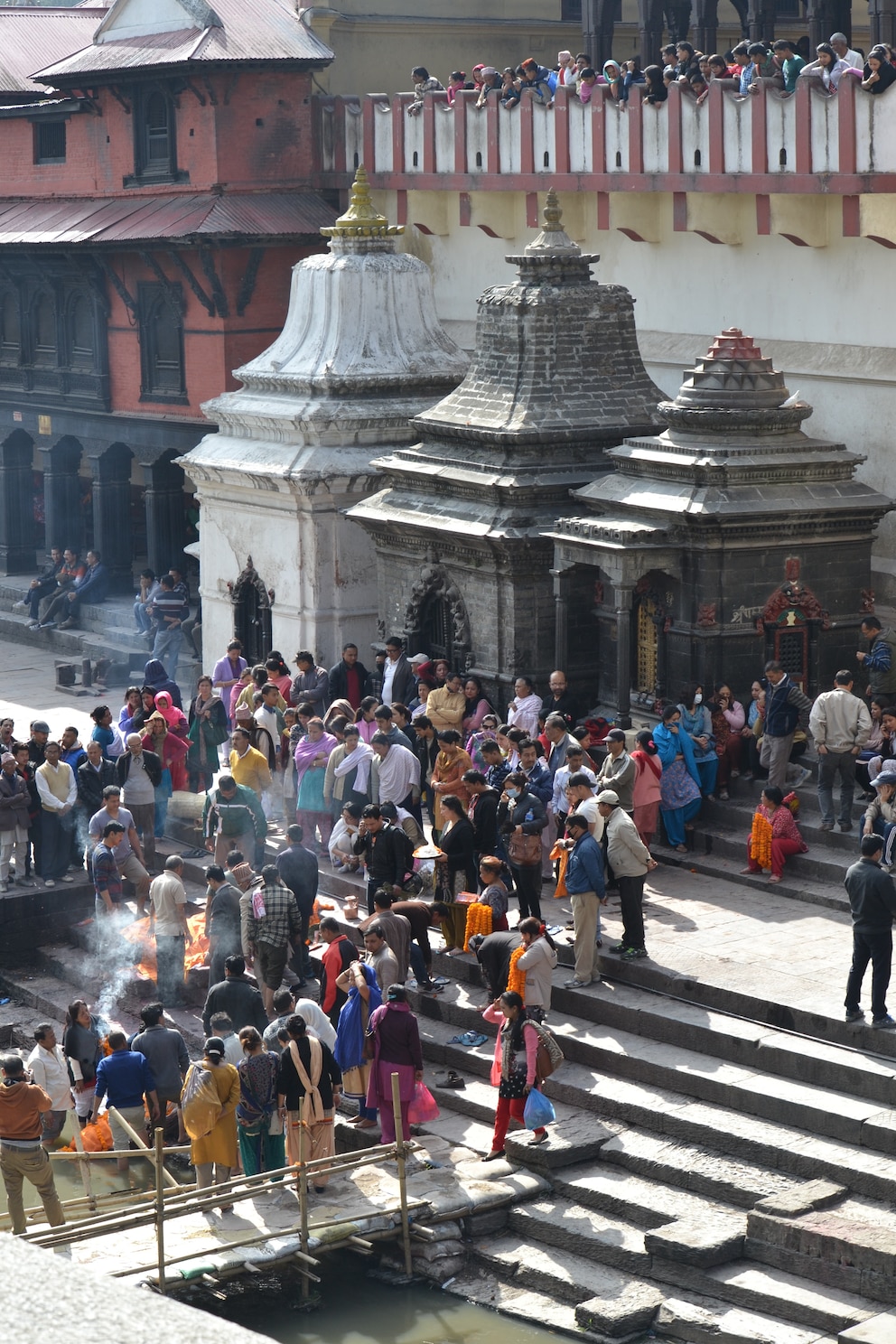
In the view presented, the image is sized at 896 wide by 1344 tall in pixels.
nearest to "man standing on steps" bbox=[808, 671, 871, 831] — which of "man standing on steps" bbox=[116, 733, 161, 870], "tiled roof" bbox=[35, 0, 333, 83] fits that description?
"man standing on steps" bbox=[116, 733, 161, 870]

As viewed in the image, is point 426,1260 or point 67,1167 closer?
point 426,1260

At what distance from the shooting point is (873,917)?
1044 cm

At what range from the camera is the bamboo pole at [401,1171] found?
399 inches

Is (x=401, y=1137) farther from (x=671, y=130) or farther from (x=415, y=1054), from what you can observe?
(x=671, y=130)

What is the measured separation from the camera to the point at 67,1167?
12.1 metres

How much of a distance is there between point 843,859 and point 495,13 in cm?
1590

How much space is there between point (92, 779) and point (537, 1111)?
18.4 feet

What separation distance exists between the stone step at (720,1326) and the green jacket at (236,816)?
18.0 feet

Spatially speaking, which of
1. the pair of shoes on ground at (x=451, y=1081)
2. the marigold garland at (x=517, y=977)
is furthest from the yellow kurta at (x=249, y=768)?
the marigold garland at (x=517, y=977)

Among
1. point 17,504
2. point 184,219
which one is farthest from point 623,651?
point 17,504

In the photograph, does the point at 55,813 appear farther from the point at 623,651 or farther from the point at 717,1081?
the point at 717,1081

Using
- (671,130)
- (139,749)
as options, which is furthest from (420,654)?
(671,130)

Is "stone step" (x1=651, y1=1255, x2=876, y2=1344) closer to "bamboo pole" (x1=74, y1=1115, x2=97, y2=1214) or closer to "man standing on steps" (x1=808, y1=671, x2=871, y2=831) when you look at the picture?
"bamboo pole" (x1=74, y1=1115, x2=97, y2=1214)

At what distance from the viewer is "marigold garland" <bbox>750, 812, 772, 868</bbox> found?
13.4 m
